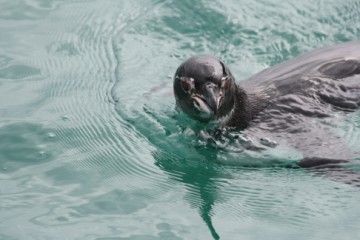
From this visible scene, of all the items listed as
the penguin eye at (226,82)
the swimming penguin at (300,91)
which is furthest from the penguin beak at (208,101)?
the swimming penguin at (300,91)

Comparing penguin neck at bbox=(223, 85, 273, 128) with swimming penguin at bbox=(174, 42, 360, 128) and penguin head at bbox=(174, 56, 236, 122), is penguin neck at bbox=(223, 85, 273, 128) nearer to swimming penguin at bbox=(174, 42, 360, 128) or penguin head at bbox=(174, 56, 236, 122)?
swimming penguin at bbox=(174, 42, 360, 128)

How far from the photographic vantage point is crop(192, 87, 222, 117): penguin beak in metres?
6.25

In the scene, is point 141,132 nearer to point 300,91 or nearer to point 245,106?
point 245,106

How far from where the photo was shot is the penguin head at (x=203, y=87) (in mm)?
6305

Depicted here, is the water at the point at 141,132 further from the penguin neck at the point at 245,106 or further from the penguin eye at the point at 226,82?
the penguin eye at the point at 226,82

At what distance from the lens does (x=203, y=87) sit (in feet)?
20.7

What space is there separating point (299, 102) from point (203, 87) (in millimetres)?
1085

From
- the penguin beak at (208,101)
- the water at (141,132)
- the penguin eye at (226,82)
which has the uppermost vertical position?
the penguin eye at (226,82)

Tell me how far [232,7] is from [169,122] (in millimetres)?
2300

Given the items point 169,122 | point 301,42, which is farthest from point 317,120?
point 301,42

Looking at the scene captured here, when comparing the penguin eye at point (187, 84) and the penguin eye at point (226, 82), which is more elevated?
the penguin eye at point (226, 82)

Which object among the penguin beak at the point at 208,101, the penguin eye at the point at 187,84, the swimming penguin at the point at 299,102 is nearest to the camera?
the penguin beak at the point at 208,101

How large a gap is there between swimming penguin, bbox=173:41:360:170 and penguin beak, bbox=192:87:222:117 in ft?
0.43

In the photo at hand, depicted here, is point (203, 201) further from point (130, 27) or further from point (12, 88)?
point (130, 27)
